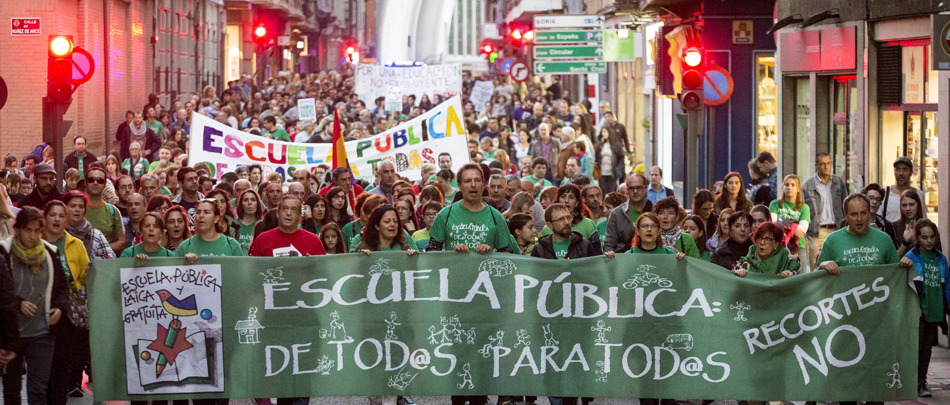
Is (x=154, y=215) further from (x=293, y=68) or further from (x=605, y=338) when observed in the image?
(x=293, y=68)

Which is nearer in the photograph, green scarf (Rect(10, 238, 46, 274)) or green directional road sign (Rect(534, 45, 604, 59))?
green scarf (Rect(10, 238, 46, 274))

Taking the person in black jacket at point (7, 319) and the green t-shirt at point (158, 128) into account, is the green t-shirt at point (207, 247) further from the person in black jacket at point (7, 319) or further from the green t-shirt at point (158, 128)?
the green t-shirt at point (158, 128)

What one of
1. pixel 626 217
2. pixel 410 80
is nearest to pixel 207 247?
pixel 626 217

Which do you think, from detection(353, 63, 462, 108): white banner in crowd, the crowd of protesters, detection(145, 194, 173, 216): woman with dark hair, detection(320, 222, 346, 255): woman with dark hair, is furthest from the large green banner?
detection(353, 63, 462, 108): white banner in crowd

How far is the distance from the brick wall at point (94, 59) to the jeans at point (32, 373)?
15810mm

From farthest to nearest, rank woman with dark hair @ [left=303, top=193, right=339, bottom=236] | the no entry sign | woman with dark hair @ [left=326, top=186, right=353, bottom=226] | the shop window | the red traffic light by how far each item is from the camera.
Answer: the shop window, the no entry sign, the red traffic light, woman with dark hair @ [left=326, top=186, right=353, bottom=226], woman with dark hair @ [left=303, top=193, right=339, bottom=236]

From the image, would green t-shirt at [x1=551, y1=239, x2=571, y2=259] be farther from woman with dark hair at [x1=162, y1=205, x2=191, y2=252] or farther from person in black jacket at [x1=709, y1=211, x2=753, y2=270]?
woman with dark hair at [x1=162, y1=205, x2=191, y2=252]

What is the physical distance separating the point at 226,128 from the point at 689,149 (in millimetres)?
6244

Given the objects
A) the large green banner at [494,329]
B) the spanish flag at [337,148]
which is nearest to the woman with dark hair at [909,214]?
the large green banner at [494,329]

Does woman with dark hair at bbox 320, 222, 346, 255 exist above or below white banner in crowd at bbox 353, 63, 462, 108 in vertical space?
below

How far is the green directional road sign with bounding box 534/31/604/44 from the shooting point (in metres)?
30.4

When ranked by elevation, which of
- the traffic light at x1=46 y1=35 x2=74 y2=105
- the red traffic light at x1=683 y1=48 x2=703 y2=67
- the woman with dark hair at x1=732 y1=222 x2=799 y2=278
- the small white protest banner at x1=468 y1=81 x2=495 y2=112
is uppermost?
the small white protest banner at x1=468 y1=81 x2=495 y2=112

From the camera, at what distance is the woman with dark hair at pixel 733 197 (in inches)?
494

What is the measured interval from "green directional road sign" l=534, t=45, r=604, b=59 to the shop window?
7.65 metres
